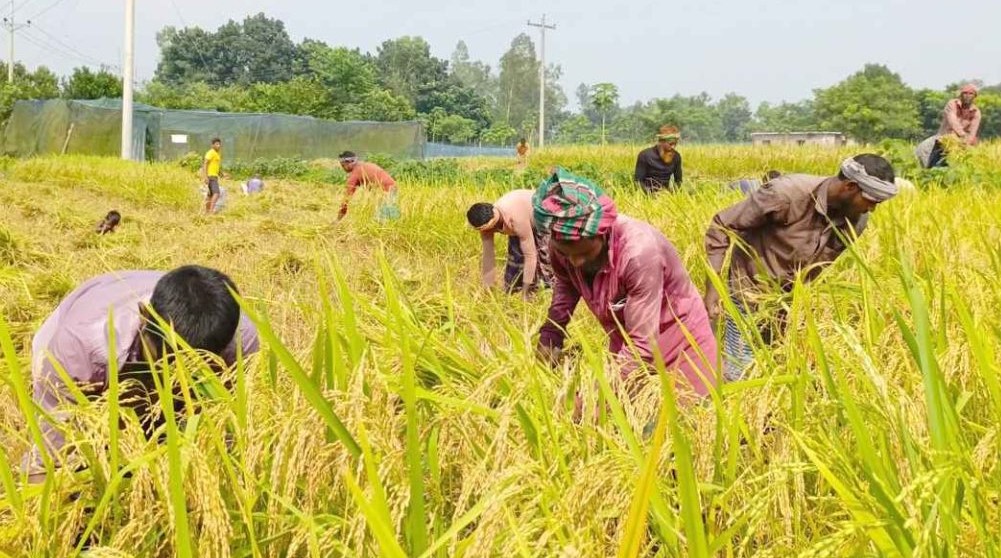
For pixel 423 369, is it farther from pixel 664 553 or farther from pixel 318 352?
pixel 664 553

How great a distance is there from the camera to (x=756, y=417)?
55.3 inches

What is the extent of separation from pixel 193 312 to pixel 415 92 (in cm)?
6562

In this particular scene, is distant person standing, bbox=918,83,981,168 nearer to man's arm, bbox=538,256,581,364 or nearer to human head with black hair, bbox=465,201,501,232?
human head with black hair, bbox=465,201,501,232

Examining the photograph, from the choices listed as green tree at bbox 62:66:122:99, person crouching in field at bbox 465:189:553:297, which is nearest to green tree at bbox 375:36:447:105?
green tree at bbox 62:66:122:99

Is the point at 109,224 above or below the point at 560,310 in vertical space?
above

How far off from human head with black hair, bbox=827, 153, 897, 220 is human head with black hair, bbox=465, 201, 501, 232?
1829 mm

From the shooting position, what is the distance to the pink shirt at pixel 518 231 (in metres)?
4.34

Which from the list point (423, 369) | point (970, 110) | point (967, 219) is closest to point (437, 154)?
point (970, 110)

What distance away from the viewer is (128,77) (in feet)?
55.2

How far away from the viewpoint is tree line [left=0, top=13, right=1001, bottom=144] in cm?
3409

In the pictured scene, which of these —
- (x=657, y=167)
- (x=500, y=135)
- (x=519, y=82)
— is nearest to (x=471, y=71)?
(x=519, y=82)

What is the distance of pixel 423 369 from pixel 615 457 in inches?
28.6

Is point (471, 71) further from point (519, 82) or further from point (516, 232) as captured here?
point (516, 232)

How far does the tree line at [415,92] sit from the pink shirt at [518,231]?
21935mm
